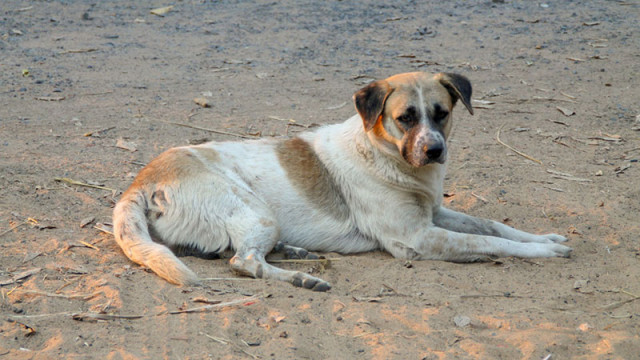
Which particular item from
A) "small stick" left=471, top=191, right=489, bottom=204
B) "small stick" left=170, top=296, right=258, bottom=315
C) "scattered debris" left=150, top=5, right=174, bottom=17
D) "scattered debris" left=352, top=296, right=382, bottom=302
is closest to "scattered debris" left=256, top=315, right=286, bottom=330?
"small stick" left=170, top=296, right=258, bottom=315

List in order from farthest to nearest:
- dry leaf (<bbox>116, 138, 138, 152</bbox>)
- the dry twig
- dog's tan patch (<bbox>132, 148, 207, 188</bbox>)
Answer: dry leaf (<bbox>116, 138, 138, 152</bbox>) < dog's tan patch (<bbox>132, 148, 207, 188</bbox>) < the dry twig

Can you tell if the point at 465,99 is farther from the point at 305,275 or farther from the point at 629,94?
the point at 629,94

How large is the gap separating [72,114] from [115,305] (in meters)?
4.04

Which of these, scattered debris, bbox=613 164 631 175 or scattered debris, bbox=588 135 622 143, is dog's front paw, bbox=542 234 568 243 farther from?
scattered debris, bbox=588 135 622 143

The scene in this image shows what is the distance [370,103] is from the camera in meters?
4.75

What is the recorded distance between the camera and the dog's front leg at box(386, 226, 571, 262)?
4.74m

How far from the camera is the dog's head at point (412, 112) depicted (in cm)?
459

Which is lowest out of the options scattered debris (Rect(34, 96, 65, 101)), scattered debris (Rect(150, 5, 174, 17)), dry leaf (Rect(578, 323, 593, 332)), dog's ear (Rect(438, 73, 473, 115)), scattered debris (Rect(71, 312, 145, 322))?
scattered debris (Rect(34, 96, 65, 101))

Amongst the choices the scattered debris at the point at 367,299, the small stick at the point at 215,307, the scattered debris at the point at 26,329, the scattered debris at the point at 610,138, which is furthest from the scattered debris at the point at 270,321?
the scattered debris at the point at 610,138

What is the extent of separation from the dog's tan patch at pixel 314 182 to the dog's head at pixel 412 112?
496 mm

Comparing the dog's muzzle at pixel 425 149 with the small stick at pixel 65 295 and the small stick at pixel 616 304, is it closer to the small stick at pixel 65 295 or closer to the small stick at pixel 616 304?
the small stick at pixel 616 304

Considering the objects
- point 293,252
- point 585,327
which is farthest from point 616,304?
point 293,252

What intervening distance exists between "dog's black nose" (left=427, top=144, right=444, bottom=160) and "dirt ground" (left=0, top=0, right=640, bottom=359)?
0.72m

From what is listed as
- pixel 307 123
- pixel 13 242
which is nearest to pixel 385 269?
pixel 13 242
